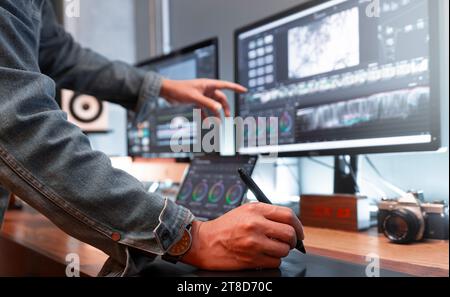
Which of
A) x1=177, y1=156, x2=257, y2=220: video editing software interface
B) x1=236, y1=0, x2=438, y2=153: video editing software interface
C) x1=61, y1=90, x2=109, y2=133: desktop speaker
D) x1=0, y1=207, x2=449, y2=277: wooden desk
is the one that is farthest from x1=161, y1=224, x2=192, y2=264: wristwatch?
x1=61, y1=90, x2=109, y2=133: desktop speaker

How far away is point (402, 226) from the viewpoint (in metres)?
0.66

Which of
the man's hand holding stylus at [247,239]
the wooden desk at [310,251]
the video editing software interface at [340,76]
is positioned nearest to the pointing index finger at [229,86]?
the video editing software interface at [340,76]

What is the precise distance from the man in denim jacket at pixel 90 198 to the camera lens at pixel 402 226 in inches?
9.1

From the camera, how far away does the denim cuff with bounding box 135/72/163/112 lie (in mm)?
993

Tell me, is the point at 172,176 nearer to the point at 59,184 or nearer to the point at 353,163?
the point at 353,163

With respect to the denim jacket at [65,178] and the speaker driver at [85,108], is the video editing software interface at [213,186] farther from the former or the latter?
the speaker driver at [85,108]

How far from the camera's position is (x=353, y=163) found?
2.80 feet

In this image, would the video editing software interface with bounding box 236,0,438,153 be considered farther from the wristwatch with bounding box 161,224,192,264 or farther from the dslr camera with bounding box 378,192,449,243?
the wristwatch with bounding box 161,224,192,264

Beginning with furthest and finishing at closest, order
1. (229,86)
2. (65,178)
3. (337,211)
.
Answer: (229,86) < (337,211) < (65,178)

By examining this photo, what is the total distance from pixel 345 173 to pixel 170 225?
49 centimetres

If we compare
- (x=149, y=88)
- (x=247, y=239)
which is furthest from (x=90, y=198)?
(x=149, y=88)

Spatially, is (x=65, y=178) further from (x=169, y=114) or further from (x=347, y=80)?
(x=169, y=114)

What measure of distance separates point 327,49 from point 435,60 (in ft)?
0.69

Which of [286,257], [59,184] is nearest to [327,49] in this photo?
[286,257]
